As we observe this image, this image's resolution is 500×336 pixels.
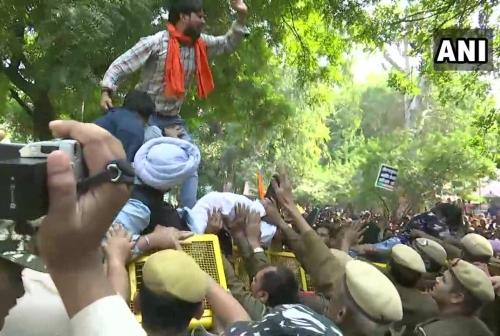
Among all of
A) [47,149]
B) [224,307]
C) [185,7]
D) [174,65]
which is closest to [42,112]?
[174,65]

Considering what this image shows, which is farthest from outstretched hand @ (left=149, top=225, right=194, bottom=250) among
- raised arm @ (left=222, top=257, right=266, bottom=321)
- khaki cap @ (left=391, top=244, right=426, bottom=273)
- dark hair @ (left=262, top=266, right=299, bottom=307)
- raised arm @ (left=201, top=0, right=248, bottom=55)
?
raised arm @ (left=201, top=0, right=248, bottom=55)

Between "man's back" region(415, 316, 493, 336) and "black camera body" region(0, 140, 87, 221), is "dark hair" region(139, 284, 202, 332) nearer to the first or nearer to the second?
"black camera body" region(0, 140, 87, 221)

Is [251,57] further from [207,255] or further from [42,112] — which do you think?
[207,255]

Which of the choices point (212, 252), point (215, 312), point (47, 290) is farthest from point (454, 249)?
point (47, 290)

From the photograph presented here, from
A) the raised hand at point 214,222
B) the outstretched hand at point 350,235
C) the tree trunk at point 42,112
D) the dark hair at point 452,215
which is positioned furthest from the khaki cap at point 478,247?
the tree trunk at point 42,112

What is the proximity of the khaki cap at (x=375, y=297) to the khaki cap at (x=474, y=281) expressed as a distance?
1.19 metres

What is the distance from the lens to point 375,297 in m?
2.72

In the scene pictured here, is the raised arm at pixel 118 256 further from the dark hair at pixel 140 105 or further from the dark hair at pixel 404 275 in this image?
the dark hair at pixel 404 275

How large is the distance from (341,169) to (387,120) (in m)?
8.85

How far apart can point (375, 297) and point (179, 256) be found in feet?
2.59

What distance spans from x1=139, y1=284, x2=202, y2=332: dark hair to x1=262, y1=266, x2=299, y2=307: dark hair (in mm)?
1175

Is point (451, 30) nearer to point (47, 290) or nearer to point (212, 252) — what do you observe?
point (212, 252)

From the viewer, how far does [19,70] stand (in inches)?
454

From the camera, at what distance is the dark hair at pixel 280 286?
341 cm
